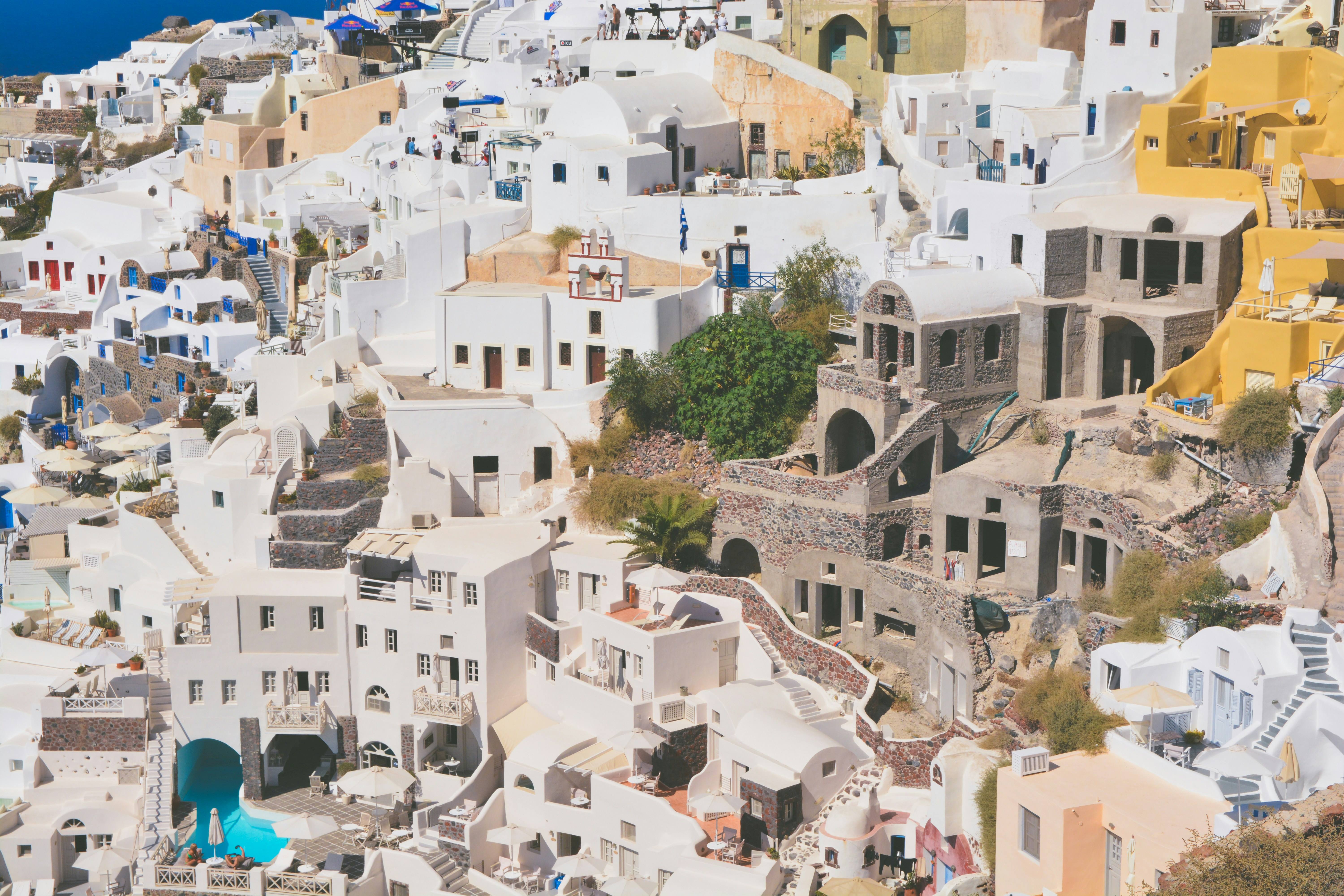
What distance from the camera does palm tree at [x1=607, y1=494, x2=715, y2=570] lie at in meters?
42.8

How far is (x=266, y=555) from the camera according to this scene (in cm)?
4591

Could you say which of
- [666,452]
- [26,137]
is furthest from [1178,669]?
[26,137]

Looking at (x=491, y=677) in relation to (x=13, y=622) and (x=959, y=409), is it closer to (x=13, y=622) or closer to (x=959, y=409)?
(x=959, y=409)

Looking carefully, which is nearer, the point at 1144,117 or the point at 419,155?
the point at 1144,117

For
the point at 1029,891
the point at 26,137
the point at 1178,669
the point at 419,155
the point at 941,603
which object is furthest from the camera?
the point at 26,137

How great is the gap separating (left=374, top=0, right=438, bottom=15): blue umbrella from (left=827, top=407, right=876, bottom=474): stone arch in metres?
38.8

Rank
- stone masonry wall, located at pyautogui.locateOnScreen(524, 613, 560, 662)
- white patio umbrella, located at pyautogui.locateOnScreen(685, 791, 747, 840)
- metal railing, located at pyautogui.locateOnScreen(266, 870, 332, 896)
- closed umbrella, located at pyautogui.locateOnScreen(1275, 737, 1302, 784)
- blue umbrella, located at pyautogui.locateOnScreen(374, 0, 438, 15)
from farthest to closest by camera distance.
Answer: blue umbrella, located at pyautogui.locateOnScreen(374, 0, 438, 15) < stone masonry wall, located at pyautogui.locateOnScreen(524, 613, 560, 662) < metal railing, located at pyautogui.locateOnScreen(266, 870, 332, 896) < white patio umbrella, located at pyautogui.locateOnScreen(685, 791, 747, 840) < closed umbrella, located at pyautogui.locateOnScreen(1275, 737, 1302, 784)

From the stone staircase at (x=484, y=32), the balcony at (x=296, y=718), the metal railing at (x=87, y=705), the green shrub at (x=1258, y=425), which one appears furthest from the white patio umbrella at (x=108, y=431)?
the green shrub at (x=1258, y=425)

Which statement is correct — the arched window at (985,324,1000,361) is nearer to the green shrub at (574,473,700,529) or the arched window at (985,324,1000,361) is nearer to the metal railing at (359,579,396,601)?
the green shrub at (574,473,700,529)

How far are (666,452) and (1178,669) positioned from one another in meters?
16.6

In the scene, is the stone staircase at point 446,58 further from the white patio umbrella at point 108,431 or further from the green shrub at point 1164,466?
the green shrub at point 1164,466

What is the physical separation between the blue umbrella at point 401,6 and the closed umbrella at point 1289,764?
55.2m

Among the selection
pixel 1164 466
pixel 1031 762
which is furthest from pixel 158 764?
pixel 1164 466

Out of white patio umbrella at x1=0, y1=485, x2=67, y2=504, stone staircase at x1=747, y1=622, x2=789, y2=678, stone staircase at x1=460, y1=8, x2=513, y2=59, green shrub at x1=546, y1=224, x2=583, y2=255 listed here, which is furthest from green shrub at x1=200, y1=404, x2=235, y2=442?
stone staircase at x1=460, y1=8, x2=513, y2=59
